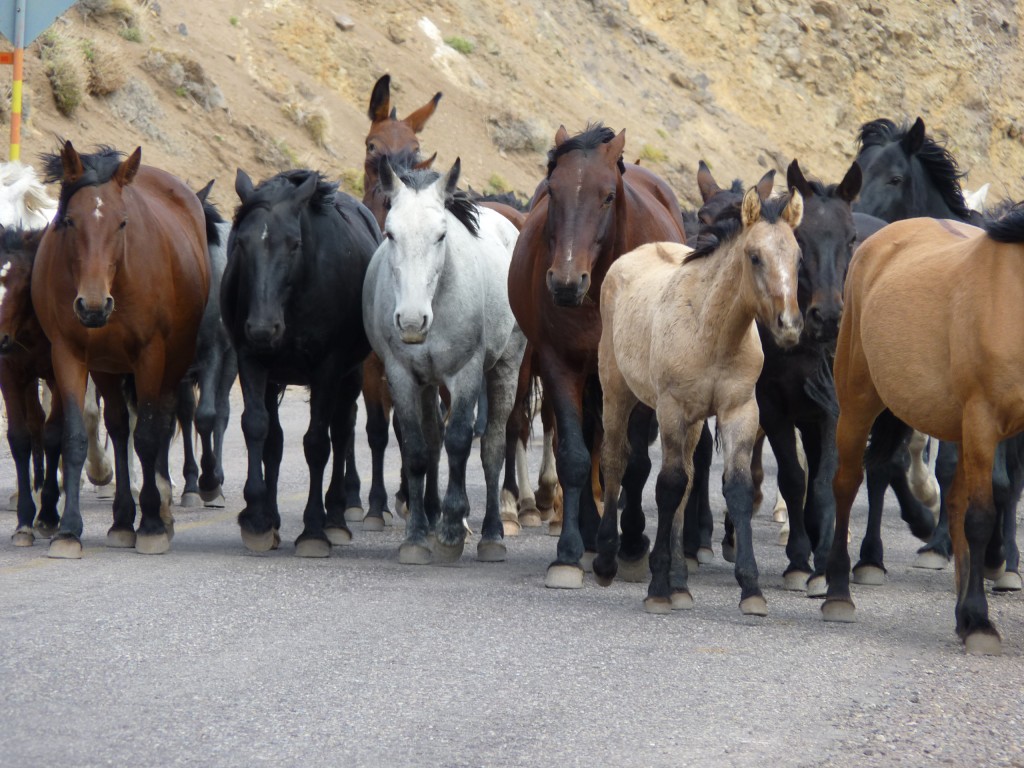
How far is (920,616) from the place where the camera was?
8172mm

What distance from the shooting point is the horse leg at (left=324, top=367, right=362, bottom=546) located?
10797mm

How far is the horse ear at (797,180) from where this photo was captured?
856 centimetres

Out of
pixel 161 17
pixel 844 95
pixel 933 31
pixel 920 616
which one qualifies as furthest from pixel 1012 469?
pixel 933 31

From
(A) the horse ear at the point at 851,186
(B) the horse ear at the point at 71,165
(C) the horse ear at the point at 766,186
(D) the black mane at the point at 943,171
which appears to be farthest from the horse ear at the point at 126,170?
(D) the black mane at the point at 943,171

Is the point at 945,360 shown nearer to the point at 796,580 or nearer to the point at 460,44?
the point at 796,580

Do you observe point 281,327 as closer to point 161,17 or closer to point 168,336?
point 168,336

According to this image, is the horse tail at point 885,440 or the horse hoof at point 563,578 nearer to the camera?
the horse hoof at point 563,578

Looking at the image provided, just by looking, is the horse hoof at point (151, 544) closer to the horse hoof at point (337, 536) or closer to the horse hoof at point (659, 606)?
the horse hoof at point (337, 536)

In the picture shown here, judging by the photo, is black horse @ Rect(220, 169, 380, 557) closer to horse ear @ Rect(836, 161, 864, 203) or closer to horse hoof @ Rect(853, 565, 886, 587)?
horse hoof @ Rect(853, 565, 886, 587)

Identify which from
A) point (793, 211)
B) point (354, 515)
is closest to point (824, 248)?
point (793, 211)

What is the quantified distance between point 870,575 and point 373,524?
3990 mm

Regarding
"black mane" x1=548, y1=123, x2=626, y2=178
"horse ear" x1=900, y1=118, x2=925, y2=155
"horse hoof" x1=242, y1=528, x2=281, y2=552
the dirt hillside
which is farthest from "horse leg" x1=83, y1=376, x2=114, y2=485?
the dirt hillside

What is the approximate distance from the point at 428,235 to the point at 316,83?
2961cm

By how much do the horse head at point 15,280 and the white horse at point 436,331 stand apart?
2.29 meters
